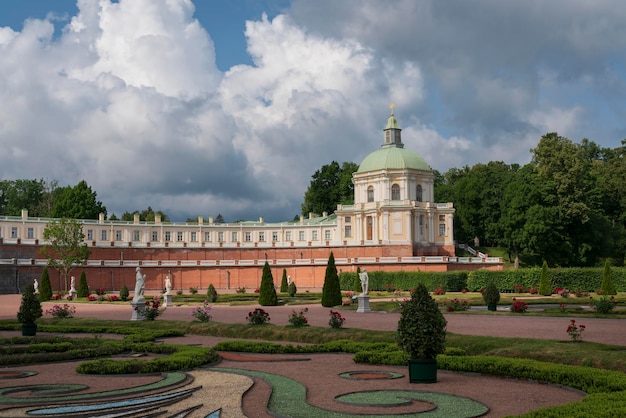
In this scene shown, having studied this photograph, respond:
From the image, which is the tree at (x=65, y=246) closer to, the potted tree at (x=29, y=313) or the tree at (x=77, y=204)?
the tree at (x=77, y=204)

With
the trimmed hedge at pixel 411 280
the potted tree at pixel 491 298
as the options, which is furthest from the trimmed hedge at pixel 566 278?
the potted tree at pixel 491 298

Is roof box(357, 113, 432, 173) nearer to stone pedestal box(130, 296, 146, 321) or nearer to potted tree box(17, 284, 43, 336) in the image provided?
stone pedestal box(130, 296, 146, 321)

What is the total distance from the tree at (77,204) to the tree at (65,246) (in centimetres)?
2445

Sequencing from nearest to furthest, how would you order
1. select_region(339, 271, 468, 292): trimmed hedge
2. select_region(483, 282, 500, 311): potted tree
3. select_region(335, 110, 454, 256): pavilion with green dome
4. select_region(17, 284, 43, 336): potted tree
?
select_region(17, 284, 43, 336): potted tree
select_region(483, 282, 500, 311): potted tree
select_region(339, 271, 468, 292): trimmed hedge
select_region(335, 110, 454, 256): pavilion with green dome

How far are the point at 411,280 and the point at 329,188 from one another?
151 ft

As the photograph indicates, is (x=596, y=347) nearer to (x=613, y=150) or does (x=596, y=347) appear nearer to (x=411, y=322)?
(x=411, y=322)

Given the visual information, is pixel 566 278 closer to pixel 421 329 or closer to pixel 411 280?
pixel 411 280

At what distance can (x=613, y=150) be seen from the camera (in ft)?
340

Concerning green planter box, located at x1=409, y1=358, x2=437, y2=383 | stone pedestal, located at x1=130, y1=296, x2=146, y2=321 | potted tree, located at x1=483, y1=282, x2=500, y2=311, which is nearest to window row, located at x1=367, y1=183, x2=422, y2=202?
potted tree, located at x1=483, y1=282, x2=500, y2=311

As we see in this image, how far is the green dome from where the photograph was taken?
8931cm

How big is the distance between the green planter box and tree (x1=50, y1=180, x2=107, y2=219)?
8832 cm

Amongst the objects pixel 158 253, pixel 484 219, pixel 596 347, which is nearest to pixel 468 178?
pixel 484 219

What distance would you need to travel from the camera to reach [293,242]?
3551 inches

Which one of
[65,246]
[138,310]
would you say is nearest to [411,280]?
[65,246]
